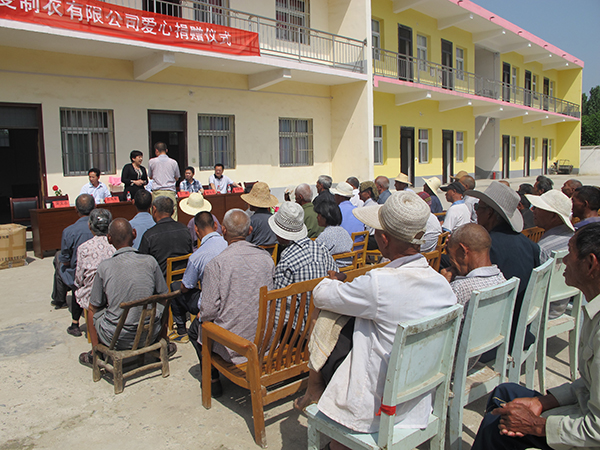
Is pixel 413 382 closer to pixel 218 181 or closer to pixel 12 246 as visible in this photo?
pixel 12 246

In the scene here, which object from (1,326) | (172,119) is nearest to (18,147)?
(172,119)

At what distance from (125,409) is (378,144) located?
51.4 ft

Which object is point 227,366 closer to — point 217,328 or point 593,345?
point 217,328

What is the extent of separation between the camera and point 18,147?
1460cm

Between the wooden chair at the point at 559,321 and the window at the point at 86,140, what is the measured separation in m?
9.59

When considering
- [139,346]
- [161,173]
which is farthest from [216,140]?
[139,346]

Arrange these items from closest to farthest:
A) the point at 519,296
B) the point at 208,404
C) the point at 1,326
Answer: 1. the point at 519,296
2. the point at 208,404
3. the point at 1,326

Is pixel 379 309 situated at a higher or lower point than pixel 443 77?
lower

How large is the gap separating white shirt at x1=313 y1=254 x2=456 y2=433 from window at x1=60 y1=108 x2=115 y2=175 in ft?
31.4

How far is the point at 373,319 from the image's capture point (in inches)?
74.5

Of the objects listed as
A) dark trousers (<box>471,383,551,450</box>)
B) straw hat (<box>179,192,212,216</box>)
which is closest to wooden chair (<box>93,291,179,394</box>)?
straw hat (<box>179,192,212,216</box>)

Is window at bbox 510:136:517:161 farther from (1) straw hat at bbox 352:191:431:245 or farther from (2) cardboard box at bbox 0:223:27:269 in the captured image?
(1) straw hat at bbox 352:191:431:245

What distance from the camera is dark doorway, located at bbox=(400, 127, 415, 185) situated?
60.9ft

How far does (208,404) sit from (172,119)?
9771mm
